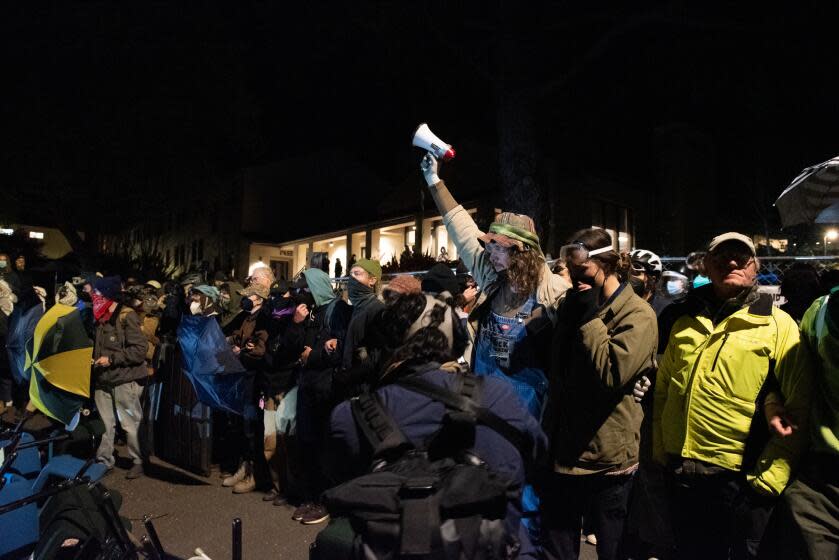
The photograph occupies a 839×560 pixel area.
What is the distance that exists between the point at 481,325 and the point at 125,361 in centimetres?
514

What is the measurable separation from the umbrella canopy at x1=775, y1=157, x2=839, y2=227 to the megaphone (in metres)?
2.16

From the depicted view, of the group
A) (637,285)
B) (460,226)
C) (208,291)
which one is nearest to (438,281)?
(460,226)

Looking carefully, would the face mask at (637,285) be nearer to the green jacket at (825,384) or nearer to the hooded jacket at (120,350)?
the green jacket at (825,384)

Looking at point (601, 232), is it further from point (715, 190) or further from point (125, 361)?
point (715, 190)

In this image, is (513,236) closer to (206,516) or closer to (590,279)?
(590,279)

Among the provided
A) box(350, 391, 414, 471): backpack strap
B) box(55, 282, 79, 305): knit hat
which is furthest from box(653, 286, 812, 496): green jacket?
box(55, 282, 79, 305): knit hat

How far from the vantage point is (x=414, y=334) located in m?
2.15

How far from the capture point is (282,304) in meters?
6.02

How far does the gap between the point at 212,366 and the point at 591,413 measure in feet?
14.4

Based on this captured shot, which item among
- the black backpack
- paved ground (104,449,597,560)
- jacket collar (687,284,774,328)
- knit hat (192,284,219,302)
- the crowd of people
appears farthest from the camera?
knit hat (192,284,219,302)

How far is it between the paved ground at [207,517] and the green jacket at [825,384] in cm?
247

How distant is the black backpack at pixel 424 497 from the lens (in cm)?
173

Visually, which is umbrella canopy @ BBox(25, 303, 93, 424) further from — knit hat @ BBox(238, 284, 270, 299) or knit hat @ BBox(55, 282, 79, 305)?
knit hat @ BBox(238, 284, 270, 299)

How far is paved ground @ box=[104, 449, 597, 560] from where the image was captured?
15.0 ft
